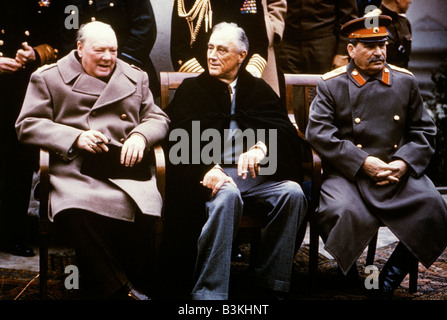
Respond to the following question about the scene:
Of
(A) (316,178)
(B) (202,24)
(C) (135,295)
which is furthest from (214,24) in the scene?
(C) (135,295)

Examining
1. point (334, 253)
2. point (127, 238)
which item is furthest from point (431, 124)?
point (127, 238)

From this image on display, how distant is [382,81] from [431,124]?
17.7 inches

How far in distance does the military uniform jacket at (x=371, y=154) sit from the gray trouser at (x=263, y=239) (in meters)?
0.29

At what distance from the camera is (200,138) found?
13.1ft

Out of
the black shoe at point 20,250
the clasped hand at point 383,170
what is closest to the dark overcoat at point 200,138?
the clasped hand at point 383,170

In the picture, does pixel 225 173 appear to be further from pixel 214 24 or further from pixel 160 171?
pixel 214 24

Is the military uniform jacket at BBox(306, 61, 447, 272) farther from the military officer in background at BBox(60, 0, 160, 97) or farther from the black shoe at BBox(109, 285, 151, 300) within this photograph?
the military officer in background at BBox(60, 0, 160, 97)

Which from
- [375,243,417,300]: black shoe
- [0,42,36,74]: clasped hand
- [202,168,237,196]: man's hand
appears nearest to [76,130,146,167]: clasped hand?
[202,168,237,196]: man's hand

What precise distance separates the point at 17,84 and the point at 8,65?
0.21 metres

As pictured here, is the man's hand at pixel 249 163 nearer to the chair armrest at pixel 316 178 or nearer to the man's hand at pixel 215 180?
the man's hand at pixel 215 180

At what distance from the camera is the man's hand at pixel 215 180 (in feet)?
12.1

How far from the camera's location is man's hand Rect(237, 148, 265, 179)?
3.73 m

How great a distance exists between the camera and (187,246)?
148 inches
